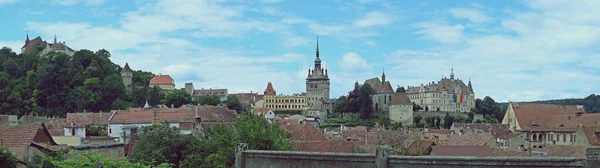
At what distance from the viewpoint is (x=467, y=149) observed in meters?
34.5

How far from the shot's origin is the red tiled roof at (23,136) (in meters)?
22.3

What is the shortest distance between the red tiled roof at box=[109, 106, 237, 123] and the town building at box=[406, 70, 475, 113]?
97522 mm

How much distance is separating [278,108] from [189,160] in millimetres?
128859

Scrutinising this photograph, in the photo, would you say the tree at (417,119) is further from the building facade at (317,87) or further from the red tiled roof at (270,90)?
the red tiled roof at (270,90)

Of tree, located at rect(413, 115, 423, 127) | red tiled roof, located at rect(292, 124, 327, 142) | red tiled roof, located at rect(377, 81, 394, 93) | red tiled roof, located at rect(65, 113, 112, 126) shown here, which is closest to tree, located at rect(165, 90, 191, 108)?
red tiled roof, located at rect(65, 113, 112, 126)

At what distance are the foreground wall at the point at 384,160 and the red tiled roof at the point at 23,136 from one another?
8.85m

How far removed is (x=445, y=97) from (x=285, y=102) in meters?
39.8

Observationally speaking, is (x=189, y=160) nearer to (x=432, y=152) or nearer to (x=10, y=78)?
(x=432, y=152)

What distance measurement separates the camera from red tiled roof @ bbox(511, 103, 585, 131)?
220 feet

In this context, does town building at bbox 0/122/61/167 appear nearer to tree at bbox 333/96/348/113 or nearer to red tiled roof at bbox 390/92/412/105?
tree at bbox 333/96/348/113

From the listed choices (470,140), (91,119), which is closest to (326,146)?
(470,140)

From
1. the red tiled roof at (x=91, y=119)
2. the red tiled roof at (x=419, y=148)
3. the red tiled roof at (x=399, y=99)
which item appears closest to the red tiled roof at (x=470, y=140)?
the red tiled roof at (x=419, y=148)

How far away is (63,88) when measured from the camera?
4176 inches

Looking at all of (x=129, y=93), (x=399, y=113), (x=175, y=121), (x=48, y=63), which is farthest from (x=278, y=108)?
(x=175, y=121)
